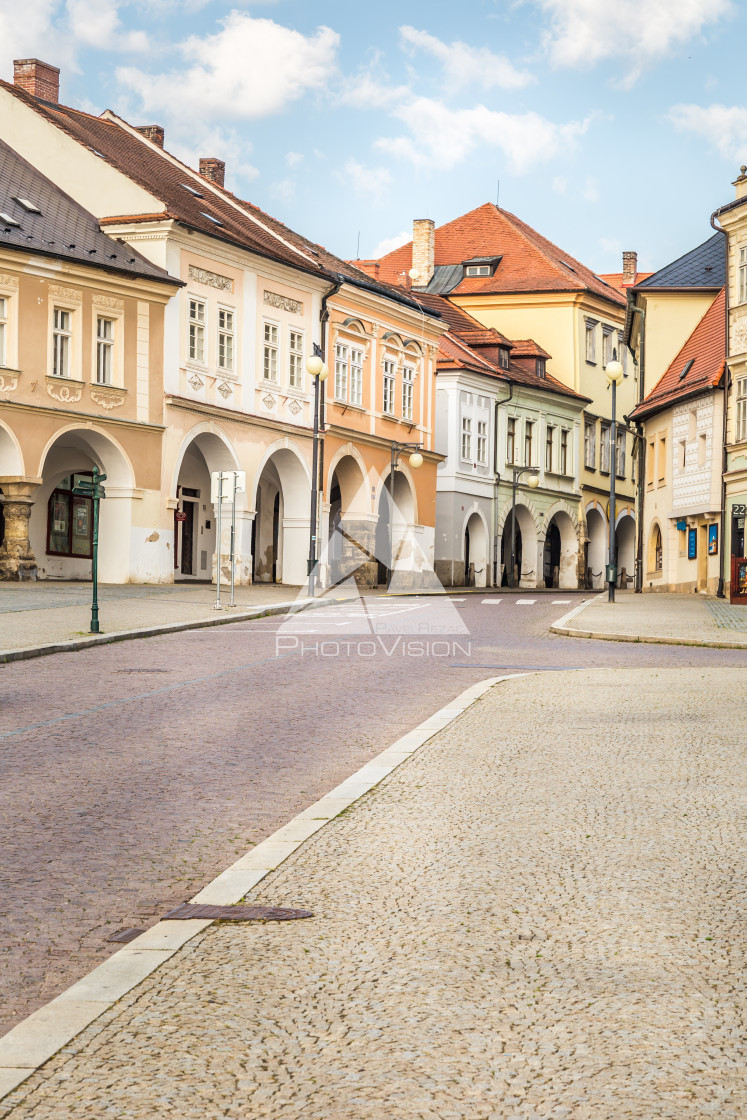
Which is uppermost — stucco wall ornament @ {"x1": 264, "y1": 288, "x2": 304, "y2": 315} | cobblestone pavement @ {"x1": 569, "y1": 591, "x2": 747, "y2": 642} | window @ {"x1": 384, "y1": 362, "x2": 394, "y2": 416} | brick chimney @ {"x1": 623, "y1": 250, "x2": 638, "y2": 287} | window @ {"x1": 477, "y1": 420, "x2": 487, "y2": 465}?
brick chimney @ {"x1": 623, "y1": 250, "x2": 638, "y2": 287}

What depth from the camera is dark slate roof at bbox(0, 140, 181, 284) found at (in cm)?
3600

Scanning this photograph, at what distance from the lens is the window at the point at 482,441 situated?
6197cm

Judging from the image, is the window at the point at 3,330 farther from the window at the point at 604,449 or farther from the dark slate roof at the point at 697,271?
the window at the point at 604,449

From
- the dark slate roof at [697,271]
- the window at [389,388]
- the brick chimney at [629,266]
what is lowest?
the window at [389,388]

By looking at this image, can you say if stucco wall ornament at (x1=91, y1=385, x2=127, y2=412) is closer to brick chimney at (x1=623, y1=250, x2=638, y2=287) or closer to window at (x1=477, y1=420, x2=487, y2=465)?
window at (x1=477, y1=420, x2=487, y2=465)

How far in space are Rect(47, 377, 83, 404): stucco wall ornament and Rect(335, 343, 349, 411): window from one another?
13.3 meters

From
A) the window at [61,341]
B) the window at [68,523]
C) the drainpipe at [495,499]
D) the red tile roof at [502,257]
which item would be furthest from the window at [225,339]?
the red tile roof at [502,257]

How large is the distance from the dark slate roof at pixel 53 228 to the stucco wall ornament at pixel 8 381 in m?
2.96

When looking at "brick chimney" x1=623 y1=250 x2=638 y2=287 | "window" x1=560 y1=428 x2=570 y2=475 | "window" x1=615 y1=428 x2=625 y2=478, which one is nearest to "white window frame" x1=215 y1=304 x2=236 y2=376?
"window" x1=560 y1=428 x2=570 y2=475

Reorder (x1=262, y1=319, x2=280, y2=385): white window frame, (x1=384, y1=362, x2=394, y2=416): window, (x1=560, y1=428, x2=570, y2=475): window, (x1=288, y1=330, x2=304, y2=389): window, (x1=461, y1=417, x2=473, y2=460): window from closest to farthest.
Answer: (x1=262, y1=319, x2=280, y2=385): white window frame < (x1=288, y1=330, x2=304, y2=389): window < (x1=384, y1=362, x2=394, y2=416): window < (x1=461, y1=417, x2=473, y2=460): window < (x1=560, y1=428, x2=570, y2=475): window

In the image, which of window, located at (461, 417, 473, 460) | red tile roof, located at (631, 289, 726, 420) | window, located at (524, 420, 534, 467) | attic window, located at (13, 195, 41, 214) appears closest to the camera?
attic window, located at (13, 195, 41, 214)

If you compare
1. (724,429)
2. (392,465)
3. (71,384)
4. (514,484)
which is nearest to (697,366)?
(724,429)

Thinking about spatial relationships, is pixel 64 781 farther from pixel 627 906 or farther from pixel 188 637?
pixel 188 637

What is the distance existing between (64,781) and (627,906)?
4530 mm
